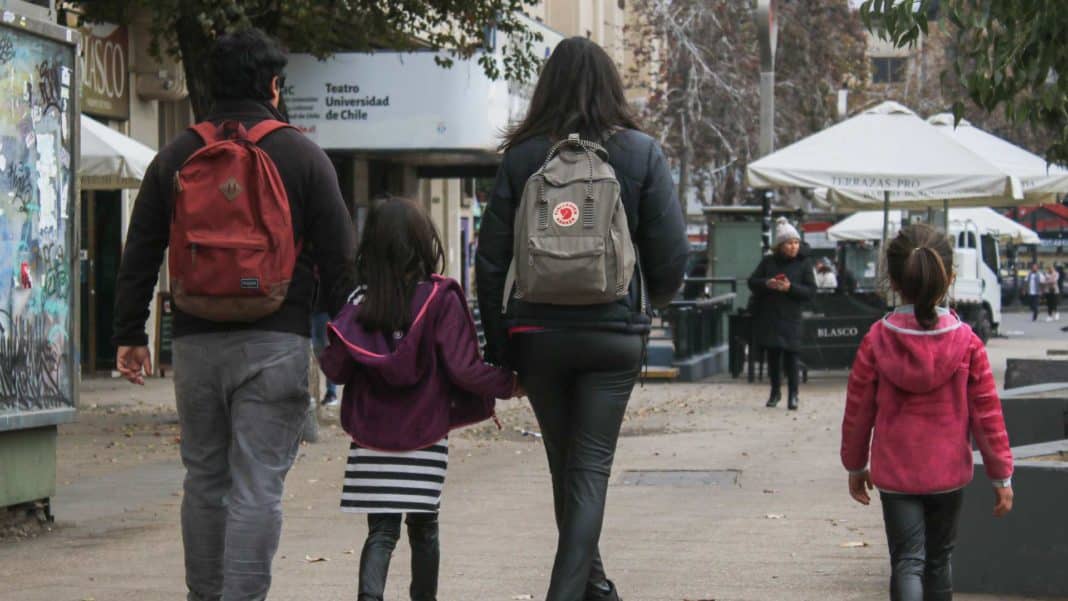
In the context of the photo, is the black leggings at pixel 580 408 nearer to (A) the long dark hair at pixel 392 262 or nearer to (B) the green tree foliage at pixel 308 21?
(A) the long dark hair at pixel 392 262

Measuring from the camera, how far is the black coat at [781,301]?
1623 cm

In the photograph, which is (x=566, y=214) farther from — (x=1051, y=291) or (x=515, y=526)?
(x=1051, y=291)

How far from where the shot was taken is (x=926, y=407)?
213 inches

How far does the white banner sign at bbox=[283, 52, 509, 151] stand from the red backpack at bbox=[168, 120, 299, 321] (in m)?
17.1

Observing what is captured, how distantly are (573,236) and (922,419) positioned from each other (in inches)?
48.5

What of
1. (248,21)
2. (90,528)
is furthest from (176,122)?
(90,528)

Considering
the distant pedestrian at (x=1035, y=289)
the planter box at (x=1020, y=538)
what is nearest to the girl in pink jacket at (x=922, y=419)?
the planter box at (x=1020, y=538)

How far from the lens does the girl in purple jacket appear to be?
553cm

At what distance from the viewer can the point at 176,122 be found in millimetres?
Result: 22578

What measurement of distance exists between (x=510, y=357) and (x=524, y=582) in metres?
1.67

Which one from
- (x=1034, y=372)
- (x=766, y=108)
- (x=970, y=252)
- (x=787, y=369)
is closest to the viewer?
(x=1034, y=372)

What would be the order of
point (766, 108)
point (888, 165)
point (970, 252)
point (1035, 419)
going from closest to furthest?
point (1035, 419)
point (888, 165)
point (766, 108)
point (970, 252)

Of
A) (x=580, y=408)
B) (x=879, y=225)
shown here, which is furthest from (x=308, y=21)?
(x=879, y=225)

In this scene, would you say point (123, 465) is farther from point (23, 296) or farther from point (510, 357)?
point (510, 357)
